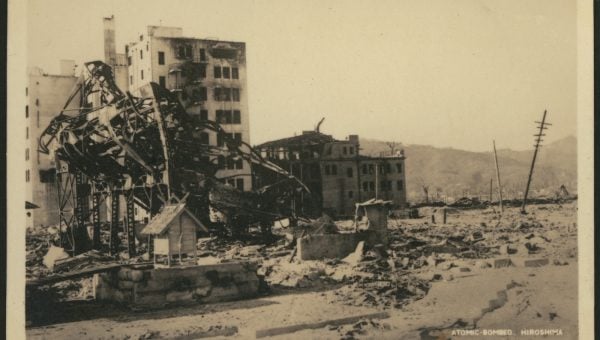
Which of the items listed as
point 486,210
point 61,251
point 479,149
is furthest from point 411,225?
point 61,251

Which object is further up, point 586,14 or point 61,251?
point 586,14

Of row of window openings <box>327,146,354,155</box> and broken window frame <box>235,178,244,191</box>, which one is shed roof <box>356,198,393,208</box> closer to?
row of window openings <box>327,146,354,155</box>

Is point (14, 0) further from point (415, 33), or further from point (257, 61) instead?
point (415, 33)

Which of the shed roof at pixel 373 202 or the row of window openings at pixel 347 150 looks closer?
the row of window openings at pixel 347 150

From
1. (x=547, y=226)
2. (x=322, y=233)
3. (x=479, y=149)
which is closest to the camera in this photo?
(x=479, y=149)

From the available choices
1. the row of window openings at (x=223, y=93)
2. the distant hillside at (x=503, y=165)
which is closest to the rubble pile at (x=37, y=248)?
the row of window openings at (x=223, y=93)

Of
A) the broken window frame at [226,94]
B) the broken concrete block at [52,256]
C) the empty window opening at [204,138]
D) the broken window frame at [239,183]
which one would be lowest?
the broken concrete block at [52,256]

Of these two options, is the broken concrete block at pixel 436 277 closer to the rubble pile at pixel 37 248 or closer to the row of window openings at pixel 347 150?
the row of window openings at pixel 347 150

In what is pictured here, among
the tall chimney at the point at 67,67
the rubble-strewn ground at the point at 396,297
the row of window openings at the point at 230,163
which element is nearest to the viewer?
the rubble-strewn ground at the point at 396,297
